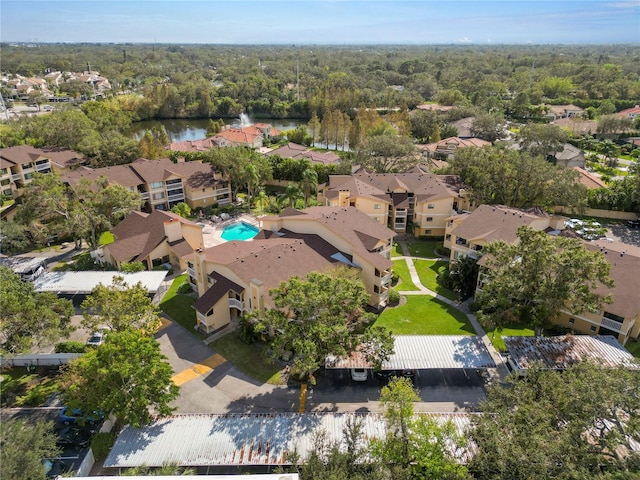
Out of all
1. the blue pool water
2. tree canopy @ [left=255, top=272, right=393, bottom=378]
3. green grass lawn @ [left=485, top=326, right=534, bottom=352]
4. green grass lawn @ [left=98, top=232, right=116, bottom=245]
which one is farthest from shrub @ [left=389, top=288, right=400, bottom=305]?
green grass lawn @ [left=98, top=232, right=116, bottom=245]

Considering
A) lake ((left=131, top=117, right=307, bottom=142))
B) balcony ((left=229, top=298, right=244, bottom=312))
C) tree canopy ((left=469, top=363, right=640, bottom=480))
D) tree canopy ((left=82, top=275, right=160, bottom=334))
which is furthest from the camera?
lake ((left=131, top=117, right=307, bottom=142))

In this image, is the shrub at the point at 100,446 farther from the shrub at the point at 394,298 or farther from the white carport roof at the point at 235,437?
the shrub at the point at 394,298

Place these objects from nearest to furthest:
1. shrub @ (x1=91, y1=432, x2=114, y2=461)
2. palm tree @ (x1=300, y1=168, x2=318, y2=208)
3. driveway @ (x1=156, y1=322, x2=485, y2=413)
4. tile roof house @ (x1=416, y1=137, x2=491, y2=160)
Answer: shrub @ (x1=91, y1=432, x2=114, y2=461) → driveway @ (x1=156, y1=322, x2=485, y2=413) → palm tree @ (x1=300, y1=168, x2=318, y2=208) → tile roof house @ (x1=416, y1=137, x2=491, y2=160)

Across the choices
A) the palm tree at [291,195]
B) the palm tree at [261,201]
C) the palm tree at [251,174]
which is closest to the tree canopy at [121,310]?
the palm tree at [291,195]

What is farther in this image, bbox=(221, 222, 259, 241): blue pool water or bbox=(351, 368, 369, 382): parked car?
bbox=(221, 222, 259, 241): blue pool water

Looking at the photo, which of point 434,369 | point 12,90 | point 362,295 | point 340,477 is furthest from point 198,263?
point 12,90

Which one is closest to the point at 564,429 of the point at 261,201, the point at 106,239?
the point at 261,201

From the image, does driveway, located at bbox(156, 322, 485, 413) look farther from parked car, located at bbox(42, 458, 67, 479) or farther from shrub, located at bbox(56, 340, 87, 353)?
shrub, located at bbox(56, 340, 87, 353)
